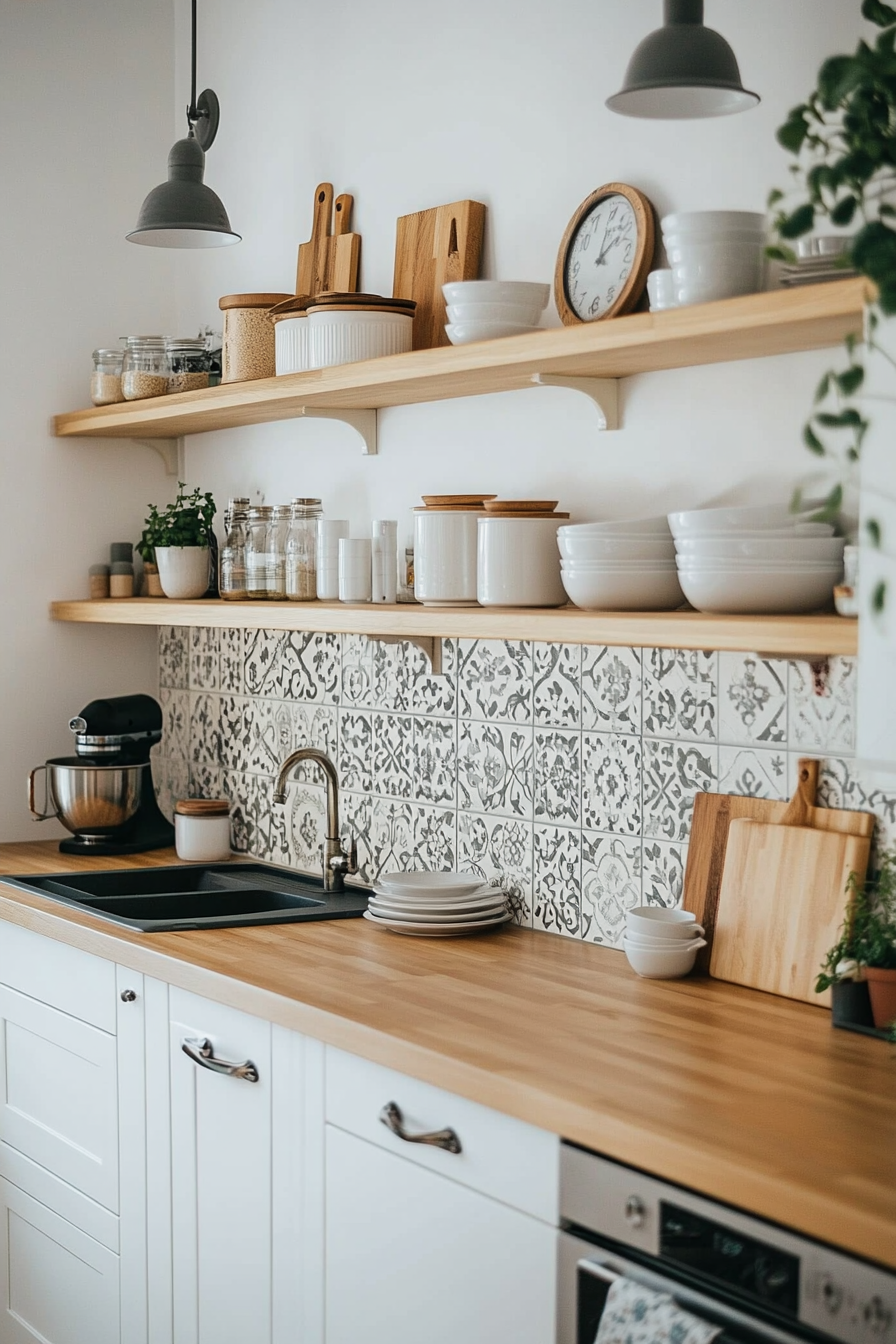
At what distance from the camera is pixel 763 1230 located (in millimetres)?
1501

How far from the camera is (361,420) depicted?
9.98 feet

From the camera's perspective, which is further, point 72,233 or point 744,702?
point 72,233

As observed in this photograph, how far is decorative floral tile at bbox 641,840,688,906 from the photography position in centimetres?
240

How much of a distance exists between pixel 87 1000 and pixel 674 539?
1.43 m

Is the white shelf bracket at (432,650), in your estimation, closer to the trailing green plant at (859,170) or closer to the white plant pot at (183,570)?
the white plant pot at (183,570)

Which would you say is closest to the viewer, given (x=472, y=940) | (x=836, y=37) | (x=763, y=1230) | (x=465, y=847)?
(x=763, y=1230)

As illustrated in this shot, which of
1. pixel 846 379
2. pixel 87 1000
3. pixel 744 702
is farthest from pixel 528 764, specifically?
pixel 846 379

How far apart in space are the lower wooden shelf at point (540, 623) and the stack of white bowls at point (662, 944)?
0.46 meters

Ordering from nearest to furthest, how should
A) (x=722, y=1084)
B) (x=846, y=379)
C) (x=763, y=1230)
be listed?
(x=763, y=1230) < (x=846, y=379) < (x=722, y=1084)

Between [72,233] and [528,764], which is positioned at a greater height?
[72,233]

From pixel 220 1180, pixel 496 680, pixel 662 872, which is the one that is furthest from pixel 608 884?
pixel 220 1180

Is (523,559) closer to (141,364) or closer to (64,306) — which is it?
(141,364)

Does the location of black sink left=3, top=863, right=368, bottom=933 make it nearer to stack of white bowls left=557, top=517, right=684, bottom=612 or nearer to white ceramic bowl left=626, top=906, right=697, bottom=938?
white ceramic bowl left=626, top=906, right=697, bottom=938

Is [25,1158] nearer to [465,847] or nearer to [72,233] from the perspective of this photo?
[465,847]
